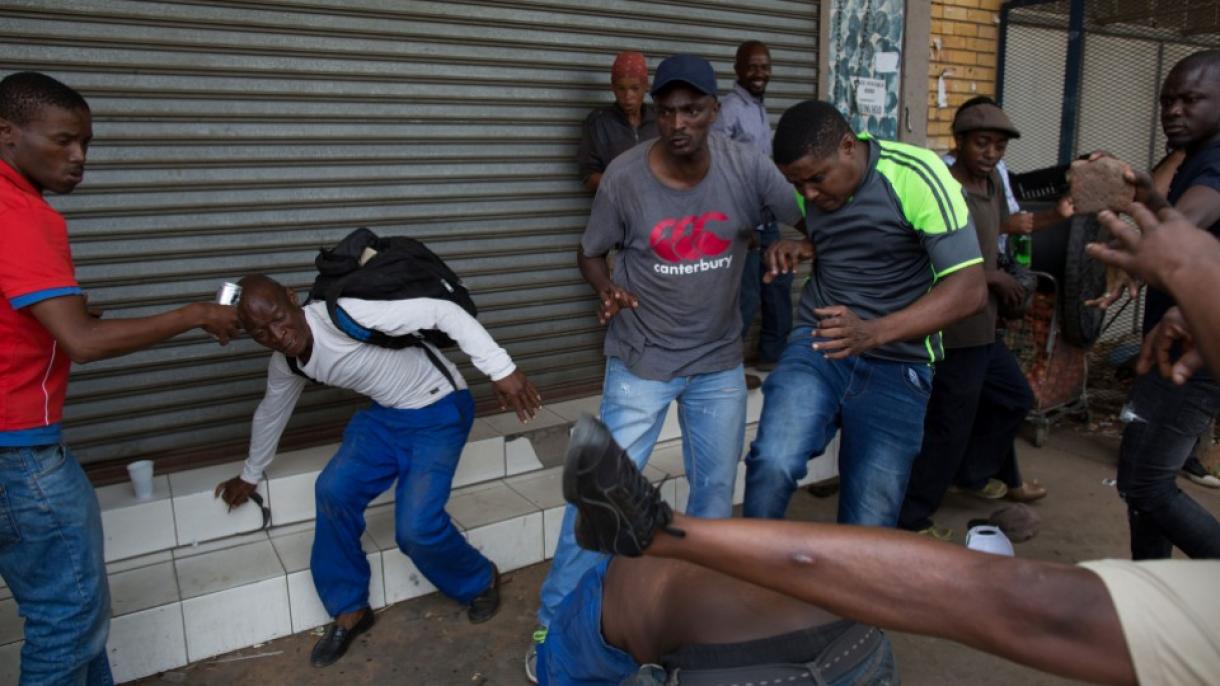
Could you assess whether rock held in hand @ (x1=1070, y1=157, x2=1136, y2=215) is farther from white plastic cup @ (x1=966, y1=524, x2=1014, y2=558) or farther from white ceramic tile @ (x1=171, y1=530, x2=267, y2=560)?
white ceramic tile @ (x1=171, y1=530, x2=267, y2=560)

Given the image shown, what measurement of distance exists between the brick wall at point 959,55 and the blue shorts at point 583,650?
5985mm

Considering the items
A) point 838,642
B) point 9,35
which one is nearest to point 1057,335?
point 838,642

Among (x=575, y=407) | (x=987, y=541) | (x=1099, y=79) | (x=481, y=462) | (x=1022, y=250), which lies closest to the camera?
(x=987, y=541)

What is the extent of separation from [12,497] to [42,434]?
183 mm

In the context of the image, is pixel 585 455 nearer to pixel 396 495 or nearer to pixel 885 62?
pixel 396 495

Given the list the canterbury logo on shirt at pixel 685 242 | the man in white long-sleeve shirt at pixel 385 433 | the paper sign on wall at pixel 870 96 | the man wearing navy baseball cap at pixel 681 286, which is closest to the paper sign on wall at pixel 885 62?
the paper sign on wall at pixel 870 96

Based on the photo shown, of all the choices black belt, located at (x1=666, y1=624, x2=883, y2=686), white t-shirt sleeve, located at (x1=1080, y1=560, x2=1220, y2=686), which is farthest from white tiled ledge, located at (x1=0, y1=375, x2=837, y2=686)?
white t-shirt sleeve, located at (x1=1080, y1=560, x2=1220, y2=686)

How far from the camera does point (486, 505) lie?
13.8 feet

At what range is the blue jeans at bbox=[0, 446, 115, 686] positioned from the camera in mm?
2410

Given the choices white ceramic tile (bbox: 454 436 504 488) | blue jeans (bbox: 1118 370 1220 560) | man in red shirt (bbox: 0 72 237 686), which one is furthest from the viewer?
white ceramic tile (bbox: 454 436 504 488)

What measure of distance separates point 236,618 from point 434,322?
4.68 ft

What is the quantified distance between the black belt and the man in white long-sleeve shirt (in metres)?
1.91

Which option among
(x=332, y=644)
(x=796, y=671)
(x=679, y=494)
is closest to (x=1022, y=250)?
(x=679, y=494)

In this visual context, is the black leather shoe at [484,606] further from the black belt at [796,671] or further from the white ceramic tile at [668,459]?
the black belt at [796,671]
